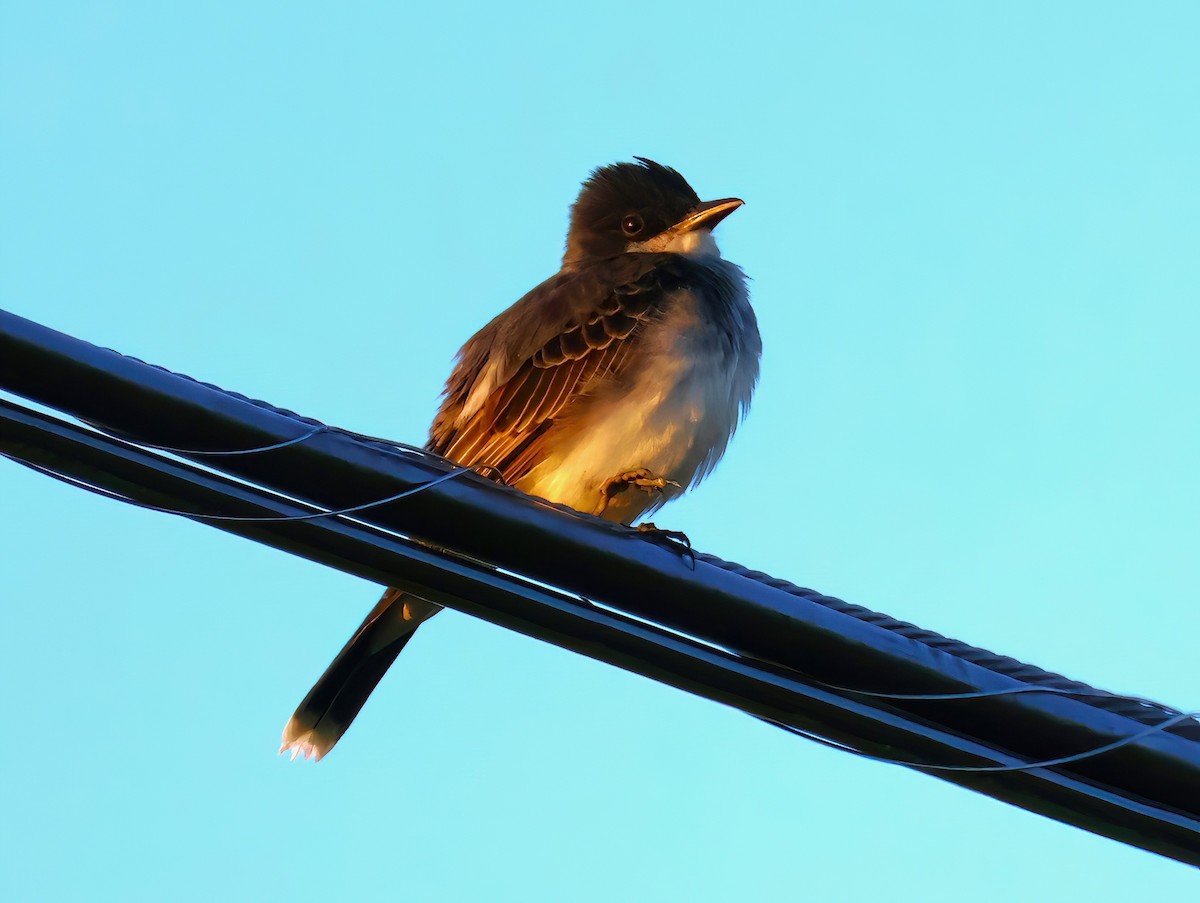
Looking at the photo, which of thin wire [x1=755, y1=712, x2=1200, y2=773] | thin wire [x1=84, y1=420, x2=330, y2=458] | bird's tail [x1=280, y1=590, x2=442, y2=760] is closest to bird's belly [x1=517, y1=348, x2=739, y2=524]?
bird's tail [x1=280, y1=590, x2=442, y2=760]

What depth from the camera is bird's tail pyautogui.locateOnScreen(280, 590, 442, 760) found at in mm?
5348

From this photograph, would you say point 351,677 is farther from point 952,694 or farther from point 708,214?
point 952,694

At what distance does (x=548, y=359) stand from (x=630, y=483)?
1.80 feet

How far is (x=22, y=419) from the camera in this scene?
8.85ft

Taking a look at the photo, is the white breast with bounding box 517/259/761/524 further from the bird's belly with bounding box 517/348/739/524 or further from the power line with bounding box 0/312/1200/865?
the power line with bounding box 0/312/1200/865

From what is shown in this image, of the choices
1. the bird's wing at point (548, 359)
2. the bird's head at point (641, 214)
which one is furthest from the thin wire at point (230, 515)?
the bird's head at point (641, 214)

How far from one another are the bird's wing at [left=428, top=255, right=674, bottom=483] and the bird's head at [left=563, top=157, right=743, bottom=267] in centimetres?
78

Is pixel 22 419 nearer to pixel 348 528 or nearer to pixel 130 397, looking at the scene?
pixel 130 397

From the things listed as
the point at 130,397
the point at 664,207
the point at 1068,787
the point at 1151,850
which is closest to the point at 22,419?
the point at 130,397

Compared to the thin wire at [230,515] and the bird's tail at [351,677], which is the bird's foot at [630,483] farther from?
the thin wire at [230,515]

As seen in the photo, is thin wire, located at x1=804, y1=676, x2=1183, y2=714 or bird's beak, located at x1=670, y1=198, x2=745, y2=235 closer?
thin wire, located at x1=804, y1=676, x2=1183, y2=714

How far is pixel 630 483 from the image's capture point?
5.46m

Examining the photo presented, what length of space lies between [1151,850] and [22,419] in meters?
2.15

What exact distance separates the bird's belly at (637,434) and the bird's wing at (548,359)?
0.31 ft
